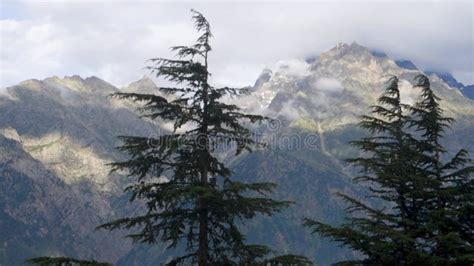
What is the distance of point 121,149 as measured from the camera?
2347 cm

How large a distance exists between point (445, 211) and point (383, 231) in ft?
9.37

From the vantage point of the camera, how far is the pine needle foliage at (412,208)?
22.7m

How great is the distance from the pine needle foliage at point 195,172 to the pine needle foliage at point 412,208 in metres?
3.67

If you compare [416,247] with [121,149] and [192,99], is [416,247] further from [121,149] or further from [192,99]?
[121,149]

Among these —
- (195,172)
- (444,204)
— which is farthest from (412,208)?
(195,172)

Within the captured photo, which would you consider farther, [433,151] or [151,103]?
[433,151]

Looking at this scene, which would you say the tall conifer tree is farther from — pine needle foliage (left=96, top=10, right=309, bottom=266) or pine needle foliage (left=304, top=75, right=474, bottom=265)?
pine needle foliage (left=96, top=10, right=309, bottom=266)

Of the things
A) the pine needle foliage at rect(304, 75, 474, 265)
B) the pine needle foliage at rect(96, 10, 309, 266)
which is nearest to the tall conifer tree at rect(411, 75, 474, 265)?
the pine needle foliage at rect(304, 75, 474, 265)

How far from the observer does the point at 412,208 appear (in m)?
26.1

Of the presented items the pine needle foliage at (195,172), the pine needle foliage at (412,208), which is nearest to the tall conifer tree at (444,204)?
the pine needle foliage at (412,208)

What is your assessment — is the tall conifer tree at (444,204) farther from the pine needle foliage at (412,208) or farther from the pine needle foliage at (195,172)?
the pine needle foliage at (195,172)

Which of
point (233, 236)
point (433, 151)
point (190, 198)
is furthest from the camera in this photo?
point (433, 151)

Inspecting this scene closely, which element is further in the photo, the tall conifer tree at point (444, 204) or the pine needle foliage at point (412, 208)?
the pine needle foliage at point (412, 208)

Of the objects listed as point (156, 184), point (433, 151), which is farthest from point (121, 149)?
point (433, 151)
